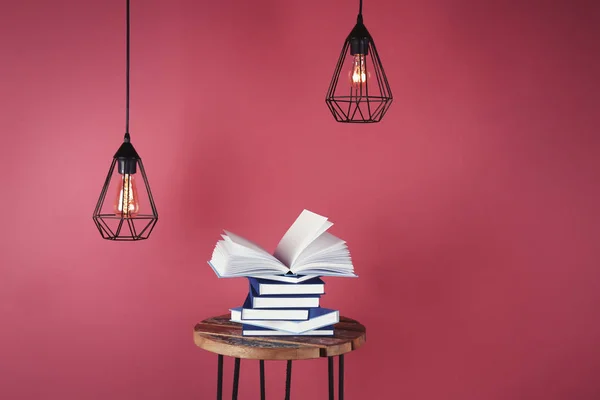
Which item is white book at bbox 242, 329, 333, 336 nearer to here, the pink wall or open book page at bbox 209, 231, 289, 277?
open book page at bbox 209, 231, 289, 277

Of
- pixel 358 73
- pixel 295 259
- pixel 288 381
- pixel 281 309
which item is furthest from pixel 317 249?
pixel 288 381

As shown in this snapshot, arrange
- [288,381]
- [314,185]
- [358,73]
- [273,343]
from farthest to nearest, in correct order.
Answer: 1. [314,185]
2. [288,381]
3. [358,73]
4. [273,343]

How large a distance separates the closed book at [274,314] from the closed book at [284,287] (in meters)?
0.05

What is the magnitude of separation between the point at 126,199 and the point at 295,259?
18.1 inches

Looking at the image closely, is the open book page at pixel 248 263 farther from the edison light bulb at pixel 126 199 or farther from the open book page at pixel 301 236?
the edison light bulb at pixel 126 199

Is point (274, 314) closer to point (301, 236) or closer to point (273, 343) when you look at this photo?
point (273, 343)

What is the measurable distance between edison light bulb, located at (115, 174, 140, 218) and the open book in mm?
262

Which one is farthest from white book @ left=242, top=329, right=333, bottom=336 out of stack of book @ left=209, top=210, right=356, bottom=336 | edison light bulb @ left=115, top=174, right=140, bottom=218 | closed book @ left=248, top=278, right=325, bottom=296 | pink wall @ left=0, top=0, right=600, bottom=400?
pink wall @ left=0, top=0, right=600, bottom=400

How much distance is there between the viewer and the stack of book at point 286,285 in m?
1.90

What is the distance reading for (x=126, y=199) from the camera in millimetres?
1921

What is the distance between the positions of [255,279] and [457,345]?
957 millimetres

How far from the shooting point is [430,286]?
8.41 ft

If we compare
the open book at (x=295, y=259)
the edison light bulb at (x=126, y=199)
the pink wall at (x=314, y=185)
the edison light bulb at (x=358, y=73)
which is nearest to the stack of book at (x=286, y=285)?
the open book at (x=295, y=259)

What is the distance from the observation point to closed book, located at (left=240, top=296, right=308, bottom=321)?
74.9 inches
